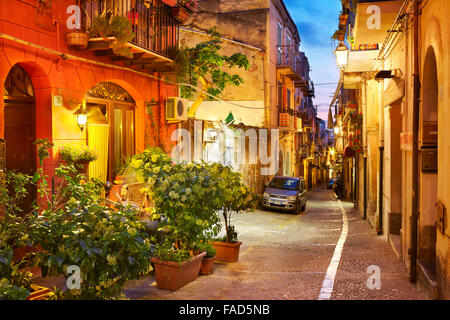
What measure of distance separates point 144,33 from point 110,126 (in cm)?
249

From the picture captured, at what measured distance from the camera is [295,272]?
8344 millimetres

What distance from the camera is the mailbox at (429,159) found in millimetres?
6781

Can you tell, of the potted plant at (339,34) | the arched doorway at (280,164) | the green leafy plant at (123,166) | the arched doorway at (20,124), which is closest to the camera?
the arched doorway at (20,124)

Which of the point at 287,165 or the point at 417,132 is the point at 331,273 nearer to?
the point at 417,132

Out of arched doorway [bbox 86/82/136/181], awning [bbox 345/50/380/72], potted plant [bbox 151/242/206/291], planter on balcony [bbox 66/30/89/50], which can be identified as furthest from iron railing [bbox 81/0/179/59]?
awning [bbox 345/50/380/72]

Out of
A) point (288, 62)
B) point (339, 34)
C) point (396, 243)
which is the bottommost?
point (396, 243)

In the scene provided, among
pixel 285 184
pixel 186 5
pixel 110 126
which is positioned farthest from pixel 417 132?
pixel 285 184

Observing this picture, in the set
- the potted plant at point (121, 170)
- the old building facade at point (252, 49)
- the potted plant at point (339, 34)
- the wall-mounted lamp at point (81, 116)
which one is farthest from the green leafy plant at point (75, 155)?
the old building facade at point (252, 49)

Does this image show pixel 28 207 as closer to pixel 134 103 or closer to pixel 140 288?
pixel 140 288

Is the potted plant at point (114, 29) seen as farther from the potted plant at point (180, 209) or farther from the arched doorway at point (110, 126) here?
the potted plant at point (180, 209)

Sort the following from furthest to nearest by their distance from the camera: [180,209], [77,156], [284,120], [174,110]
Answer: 1. [284,120]
2. [174,110]
3. [77,156]
4. [180,209]

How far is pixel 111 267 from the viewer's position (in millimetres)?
4078

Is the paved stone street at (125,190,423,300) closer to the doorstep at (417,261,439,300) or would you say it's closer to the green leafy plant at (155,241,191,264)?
the doorstep at (417,261,439,300)

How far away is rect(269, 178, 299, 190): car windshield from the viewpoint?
21.2 metres
